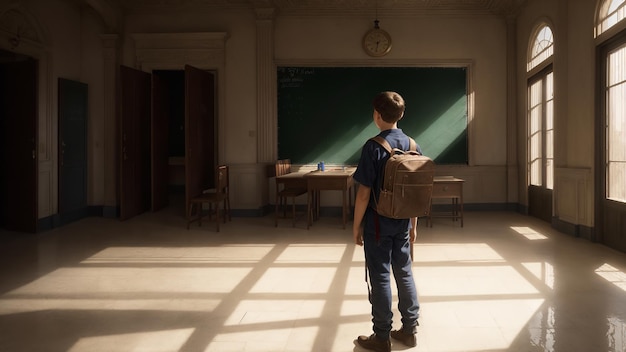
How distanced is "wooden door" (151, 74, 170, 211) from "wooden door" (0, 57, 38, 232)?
177 centimetres

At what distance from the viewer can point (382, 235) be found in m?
2.17

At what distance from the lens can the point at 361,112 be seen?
7543 millimetres

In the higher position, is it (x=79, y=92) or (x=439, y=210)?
(x=79, y=92)

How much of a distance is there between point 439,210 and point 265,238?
3.43m

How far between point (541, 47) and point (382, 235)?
5716mm

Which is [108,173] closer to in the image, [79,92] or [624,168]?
[79,92]

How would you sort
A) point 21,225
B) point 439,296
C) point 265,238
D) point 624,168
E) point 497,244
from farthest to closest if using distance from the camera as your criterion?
point 21,225, point 265,238, point 497,244, point 624,168, point 439,296

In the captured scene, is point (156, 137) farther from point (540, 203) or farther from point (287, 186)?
point (540, 203)

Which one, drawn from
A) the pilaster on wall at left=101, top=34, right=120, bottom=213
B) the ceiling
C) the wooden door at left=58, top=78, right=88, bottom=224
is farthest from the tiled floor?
the ceiling

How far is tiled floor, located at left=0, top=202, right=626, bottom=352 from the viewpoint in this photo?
7.99ft

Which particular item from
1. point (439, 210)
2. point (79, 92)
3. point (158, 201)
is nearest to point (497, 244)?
point (439, 210)

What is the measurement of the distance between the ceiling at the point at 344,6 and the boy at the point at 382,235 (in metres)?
5.66

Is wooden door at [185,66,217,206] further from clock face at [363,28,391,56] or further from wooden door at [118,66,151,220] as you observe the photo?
clock face at [363,28,391,56]

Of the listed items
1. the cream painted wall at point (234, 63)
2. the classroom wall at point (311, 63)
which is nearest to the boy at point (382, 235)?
the classroom wall at point (311, 63)
